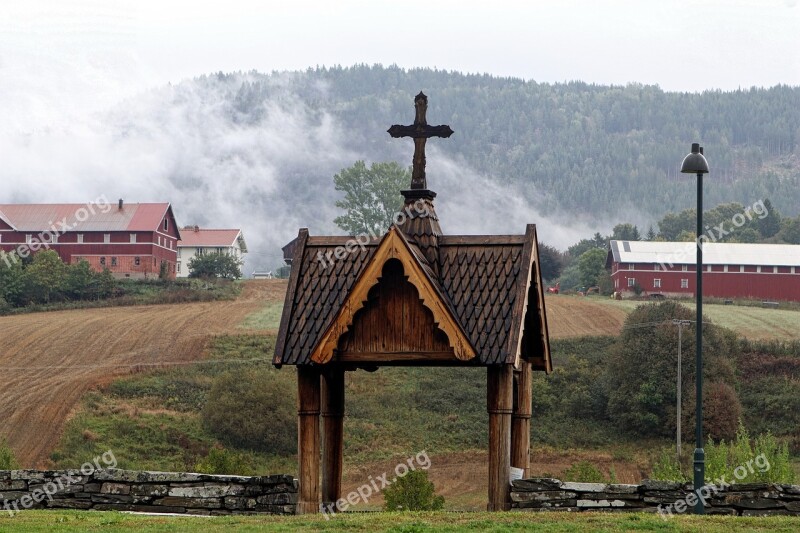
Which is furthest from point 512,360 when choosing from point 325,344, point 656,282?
point 656,282

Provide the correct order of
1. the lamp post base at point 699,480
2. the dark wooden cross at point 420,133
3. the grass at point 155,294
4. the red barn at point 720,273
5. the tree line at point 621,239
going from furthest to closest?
the tree line at point 621,239
the red barn at point 720,273
the grass at point 155,294
the dark wooden cross at point 420,133
the lamp post base at point 699,480

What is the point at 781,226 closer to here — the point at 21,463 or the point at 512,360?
the point at 21,463

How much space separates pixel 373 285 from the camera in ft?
66.6

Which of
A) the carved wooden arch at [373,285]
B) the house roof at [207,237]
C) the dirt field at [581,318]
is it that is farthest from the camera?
the house roof at [207,237]

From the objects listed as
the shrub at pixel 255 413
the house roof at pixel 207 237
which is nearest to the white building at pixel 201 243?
the house roof at pixel 207 237

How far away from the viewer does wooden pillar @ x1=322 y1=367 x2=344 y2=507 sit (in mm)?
22045

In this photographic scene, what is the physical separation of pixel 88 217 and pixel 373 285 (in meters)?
109

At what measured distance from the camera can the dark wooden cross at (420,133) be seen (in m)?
22.0

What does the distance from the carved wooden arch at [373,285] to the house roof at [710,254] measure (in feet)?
344
